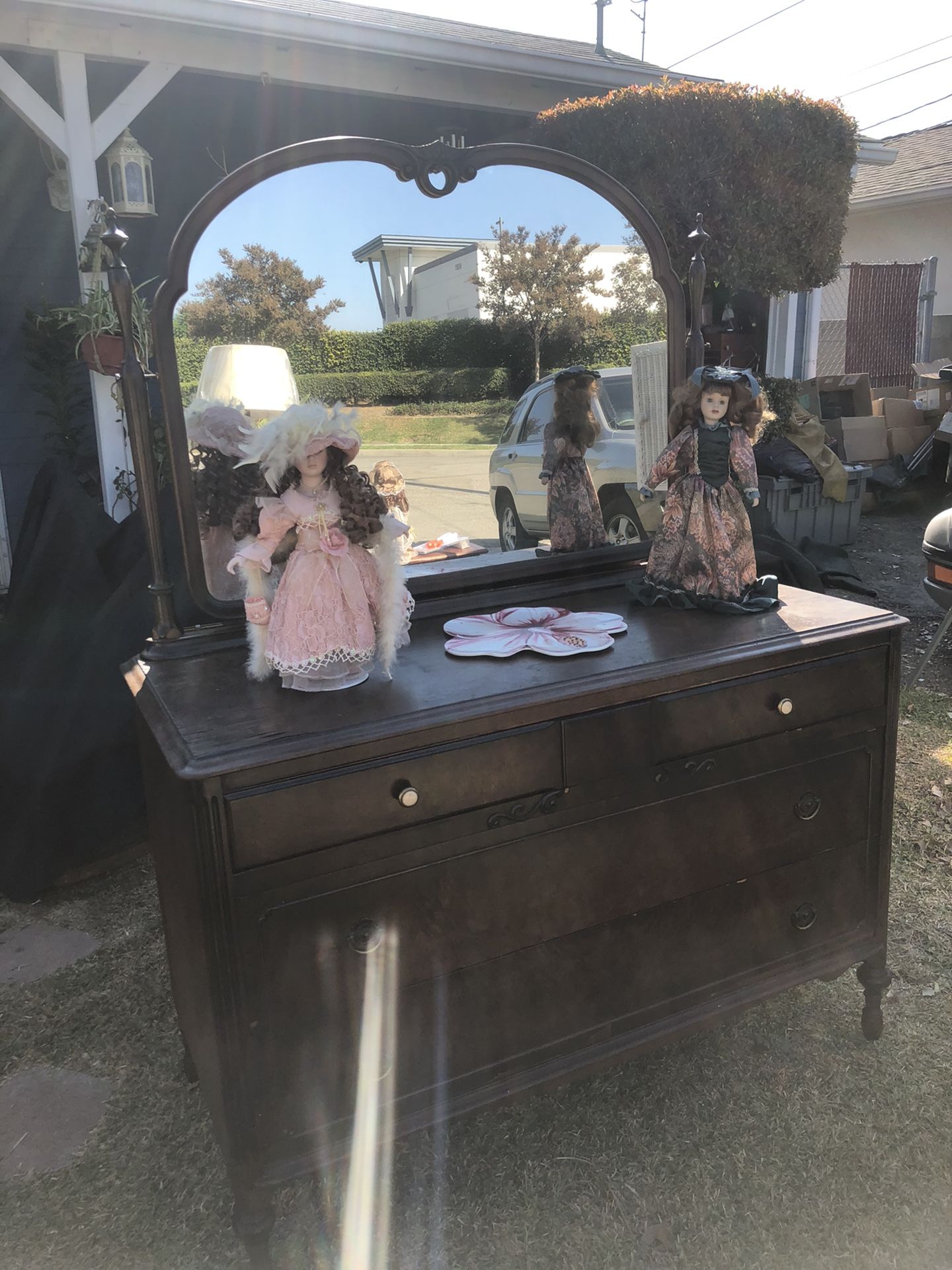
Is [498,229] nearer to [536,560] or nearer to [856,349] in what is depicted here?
[536,560]

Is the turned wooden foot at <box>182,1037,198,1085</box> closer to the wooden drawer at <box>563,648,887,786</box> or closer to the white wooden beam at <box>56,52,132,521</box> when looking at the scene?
the wooden drawer at <box>563,648,887,786</box>

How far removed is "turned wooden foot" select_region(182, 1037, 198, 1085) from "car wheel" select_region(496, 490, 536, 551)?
1506 mm

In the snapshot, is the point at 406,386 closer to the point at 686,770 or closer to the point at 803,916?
the point at 686,770

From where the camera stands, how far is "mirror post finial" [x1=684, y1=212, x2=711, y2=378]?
2463mm

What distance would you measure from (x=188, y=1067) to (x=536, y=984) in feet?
3.24

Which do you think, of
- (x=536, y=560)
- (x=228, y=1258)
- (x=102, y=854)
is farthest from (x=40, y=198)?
(x=228, y=1258)

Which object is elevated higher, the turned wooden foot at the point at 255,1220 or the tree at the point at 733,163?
the tree at the point at 733,163

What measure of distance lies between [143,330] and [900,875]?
3.44 meters

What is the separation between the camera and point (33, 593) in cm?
335

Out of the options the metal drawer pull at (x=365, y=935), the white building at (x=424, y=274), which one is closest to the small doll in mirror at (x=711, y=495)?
the white building at (x=424, y=274)

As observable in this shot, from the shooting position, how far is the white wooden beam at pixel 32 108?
14.2 ft

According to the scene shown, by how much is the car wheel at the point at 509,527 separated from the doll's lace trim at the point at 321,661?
75 cm

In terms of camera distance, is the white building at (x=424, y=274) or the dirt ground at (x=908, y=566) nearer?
the white building at (x=424, y=274)

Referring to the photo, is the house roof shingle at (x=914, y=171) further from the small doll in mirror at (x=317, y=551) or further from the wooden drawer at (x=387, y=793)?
the wooden drawer at (x=387, y=793)
